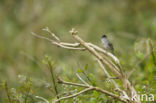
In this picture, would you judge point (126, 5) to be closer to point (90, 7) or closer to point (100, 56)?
point (90, 7)

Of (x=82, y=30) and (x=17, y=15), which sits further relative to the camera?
(x=17, y=15)

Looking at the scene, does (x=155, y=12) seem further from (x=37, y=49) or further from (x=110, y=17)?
(x=37, y=49)

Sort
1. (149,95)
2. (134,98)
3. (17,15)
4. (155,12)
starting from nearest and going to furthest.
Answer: (134,98) → (149,95) → (155,12) → (17,15)

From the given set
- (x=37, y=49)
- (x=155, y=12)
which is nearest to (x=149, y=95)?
(x=155, y=12)

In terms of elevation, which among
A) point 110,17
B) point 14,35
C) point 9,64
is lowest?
point 9,64

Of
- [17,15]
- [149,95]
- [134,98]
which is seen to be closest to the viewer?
[134,98]

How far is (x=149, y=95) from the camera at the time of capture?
1235 millimetres

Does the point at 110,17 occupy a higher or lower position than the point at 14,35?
higher

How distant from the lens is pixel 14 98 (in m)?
1.27

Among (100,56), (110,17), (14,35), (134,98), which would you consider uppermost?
(110,17)

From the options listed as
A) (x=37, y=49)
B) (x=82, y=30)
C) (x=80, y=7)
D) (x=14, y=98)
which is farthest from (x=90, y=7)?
(x=14, y=98)

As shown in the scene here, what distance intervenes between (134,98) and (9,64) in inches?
187

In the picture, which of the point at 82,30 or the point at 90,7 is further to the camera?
the point at 90,7

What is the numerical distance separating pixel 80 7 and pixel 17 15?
1.38 meters
